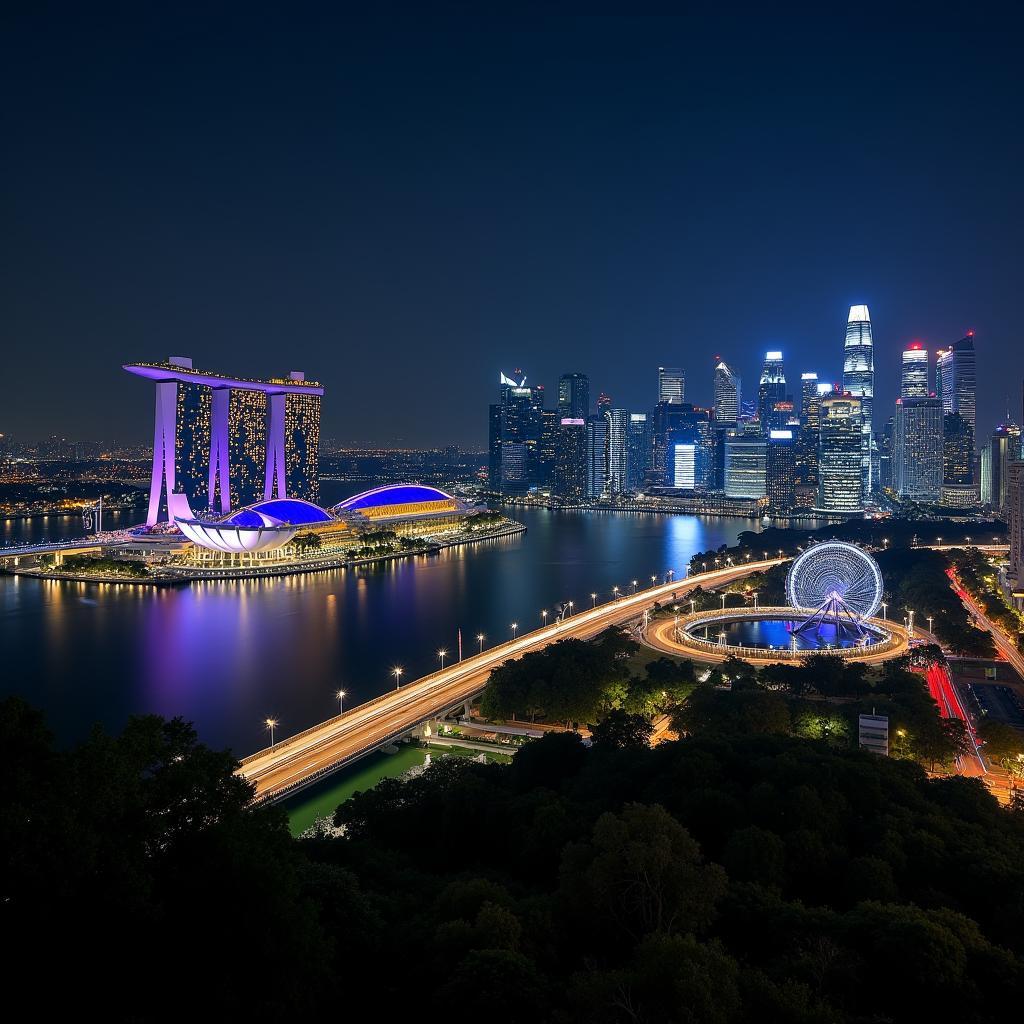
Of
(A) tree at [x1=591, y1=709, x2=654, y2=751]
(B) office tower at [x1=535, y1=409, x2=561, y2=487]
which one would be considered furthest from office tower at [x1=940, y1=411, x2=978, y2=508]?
(A) tree at [x1=591, y1=709, x2=654, y2=751]

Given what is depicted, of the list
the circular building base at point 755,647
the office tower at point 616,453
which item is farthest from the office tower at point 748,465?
the circular building base at point 755,647

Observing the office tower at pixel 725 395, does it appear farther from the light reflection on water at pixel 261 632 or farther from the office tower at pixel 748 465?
the light reflection on water at pixel 261 632

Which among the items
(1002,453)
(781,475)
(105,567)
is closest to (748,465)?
(781,475)

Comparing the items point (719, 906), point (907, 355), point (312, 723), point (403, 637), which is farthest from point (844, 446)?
point (719, 906)

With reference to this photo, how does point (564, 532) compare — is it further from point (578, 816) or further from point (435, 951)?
point (435, 951)

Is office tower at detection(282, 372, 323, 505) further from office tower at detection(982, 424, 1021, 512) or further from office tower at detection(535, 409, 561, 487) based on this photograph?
office tower at detection(982, 424, 1021, 512)

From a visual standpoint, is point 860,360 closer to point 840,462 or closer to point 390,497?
point 840,462
